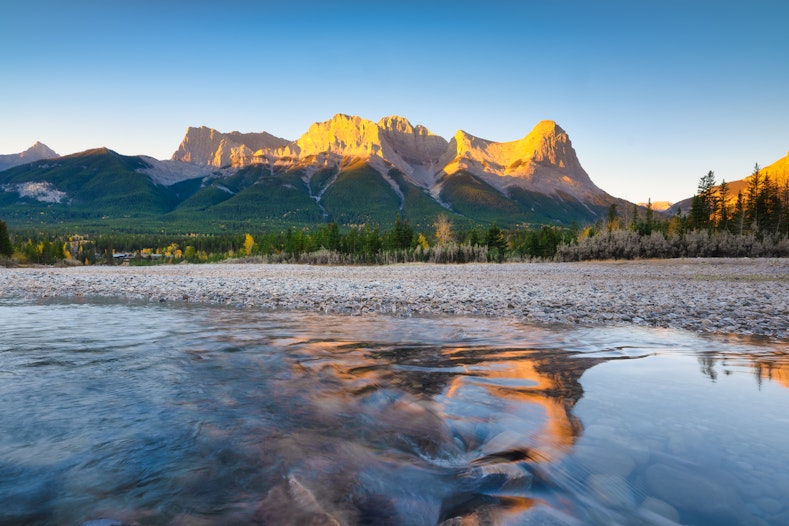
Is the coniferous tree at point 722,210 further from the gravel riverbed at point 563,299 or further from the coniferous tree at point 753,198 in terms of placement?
the gravel riverbed at point 563,299

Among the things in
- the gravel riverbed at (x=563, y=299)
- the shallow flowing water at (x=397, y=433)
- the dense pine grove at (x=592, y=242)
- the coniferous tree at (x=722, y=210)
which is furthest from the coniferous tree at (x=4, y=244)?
the coniferous tree at (x=722, y=210)

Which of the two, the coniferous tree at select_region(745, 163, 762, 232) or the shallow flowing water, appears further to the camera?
the coniferous tree at select_region(745, 163, 762, 232)

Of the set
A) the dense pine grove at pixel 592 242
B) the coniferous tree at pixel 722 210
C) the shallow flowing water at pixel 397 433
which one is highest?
the coniferous tree at pixel 722 210

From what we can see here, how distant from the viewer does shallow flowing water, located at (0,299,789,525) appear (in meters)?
3.66

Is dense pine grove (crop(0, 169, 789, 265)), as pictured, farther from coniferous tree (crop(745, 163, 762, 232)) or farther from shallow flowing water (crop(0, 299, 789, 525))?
shallow flowing water (crop(0, 299, 789, 525))

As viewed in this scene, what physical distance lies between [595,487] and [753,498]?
1258 mm

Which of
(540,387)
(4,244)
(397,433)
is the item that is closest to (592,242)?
(540,387)

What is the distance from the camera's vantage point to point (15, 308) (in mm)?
16875

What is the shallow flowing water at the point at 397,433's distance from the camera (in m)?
3.66

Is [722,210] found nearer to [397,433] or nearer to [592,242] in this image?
[592,242]

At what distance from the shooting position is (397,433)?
526 cm

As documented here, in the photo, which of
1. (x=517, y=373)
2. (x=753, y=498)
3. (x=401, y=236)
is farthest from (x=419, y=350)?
(x=401, y=236)

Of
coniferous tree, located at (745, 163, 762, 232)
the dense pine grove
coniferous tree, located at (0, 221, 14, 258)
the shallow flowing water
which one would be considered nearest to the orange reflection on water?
the shallow flowing water

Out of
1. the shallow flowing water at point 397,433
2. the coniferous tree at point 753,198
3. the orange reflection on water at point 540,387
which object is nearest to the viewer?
the shallow flowing water at point 397,433
